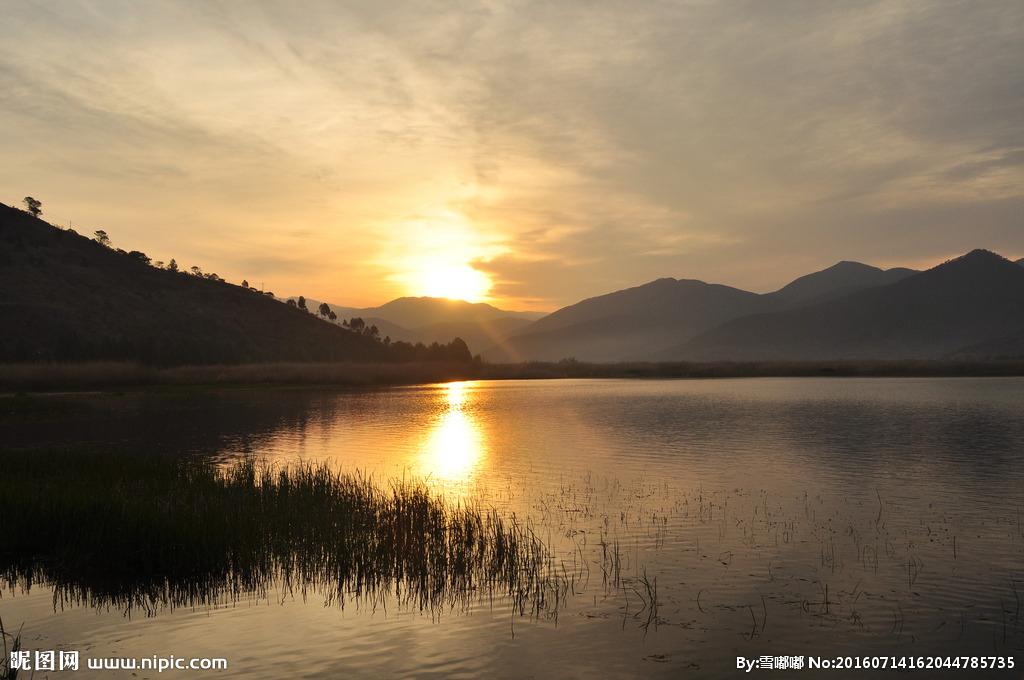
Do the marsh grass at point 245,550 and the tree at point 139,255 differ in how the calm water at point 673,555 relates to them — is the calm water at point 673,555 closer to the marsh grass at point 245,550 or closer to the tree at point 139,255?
the marsh grass at point 245,550

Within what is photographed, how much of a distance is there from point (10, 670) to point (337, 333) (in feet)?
631

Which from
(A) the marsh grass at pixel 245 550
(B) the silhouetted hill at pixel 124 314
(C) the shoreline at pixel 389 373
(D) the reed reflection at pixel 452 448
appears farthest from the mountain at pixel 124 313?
(A) the marsh grass at pixel 245 550

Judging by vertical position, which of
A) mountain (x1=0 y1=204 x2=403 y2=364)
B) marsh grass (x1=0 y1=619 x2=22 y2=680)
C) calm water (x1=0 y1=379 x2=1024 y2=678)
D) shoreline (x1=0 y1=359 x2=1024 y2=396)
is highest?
mountain (x1=0 y1=204 x2=403 y2=364)

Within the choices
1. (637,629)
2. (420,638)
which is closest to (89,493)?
(420,638)

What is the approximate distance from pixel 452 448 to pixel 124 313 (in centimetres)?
11983

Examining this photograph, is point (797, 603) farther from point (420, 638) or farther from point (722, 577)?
point (420, 638)

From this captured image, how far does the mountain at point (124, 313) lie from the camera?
12019 centimetres

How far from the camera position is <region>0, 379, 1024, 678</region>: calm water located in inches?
543

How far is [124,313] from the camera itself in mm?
140500

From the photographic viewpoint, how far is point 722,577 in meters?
18.2

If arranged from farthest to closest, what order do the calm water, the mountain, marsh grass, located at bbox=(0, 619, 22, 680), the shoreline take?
the mountain → the shoreline → the calm water → marsh grass, located at bbox=(0, 619, 22, 680)

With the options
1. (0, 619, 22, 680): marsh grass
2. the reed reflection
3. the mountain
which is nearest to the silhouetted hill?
the mountain

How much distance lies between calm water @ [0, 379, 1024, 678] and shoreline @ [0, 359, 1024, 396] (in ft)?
136

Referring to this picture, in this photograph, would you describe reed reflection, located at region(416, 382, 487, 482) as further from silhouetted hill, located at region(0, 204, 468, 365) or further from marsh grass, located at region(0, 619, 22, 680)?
silhouetted hill, located at region(0, 204, 468, 365)
